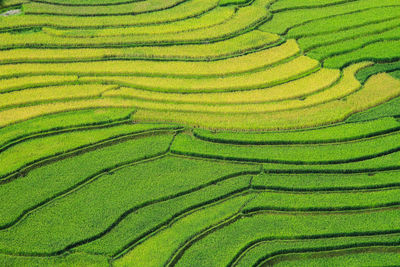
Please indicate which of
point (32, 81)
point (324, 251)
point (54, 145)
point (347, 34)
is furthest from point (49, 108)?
point (347, 34)

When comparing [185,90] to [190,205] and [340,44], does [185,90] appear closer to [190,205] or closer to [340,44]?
[190,205]

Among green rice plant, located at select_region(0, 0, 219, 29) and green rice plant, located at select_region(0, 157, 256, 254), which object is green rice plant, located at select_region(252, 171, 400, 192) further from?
green rice plant, located at select_region(0, 0, 219, 29)

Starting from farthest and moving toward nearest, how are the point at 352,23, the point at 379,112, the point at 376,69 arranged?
the point at 352,23 < the point at 376,69 < the point at 379,112

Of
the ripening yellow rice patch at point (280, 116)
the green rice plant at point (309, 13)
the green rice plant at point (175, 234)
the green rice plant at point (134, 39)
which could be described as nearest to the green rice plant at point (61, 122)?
the ripening yellow rice patch at point (280, 116)

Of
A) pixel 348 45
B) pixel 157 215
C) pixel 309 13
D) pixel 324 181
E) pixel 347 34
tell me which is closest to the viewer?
pixel 157 215

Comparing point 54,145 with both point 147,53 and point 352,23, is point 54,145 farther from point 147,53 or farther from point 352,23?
point 352,23

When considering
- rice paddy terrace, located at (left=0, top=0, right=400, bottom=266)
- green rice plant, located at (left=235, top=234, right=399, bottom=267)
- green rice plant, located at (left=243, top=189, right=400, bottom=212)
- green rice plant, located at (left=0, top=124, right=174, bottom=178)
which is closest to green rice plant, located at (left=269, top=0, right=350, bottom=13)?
rice paddy terrace, located at (left=0, top=0, right=400, bottom=266)
